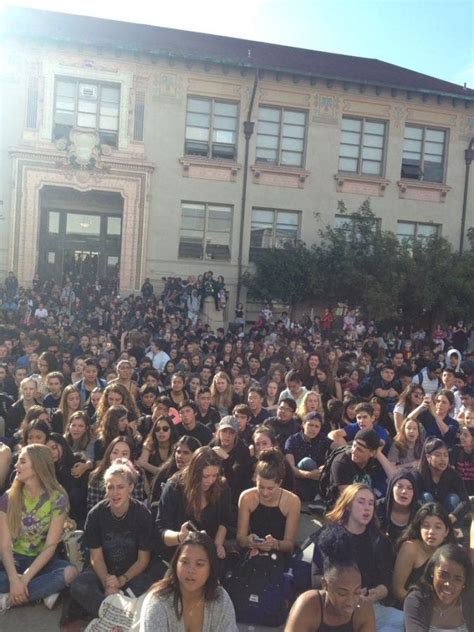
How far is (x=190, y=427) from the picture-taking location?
22.2 ft

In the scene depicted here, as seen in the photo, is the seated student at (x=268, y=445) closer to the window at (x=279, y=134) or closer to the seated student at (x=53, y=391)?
the seated student at (x=53, y=391)

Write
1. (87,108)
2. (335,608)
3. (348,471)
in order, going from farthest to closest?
(87,108)
(348,471)
(335,608)

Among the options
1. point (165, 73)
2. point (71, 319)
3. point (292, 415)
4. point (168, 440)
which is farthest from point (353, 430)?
point (165, 73)

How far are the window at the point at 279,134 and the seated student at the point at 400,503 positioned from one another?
64.3 ft

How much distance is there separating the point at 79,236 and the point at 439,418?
1971 cm

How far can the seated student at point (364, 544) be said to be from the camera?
13.7 ft

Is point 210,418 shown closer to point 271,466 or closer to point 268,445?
point 268,445

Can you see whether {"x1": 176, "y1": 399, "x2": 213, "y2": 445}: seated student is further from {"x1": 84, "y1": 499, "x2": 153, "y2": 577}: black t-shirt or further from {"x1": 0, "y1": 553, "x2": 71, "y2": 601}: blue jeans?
{"x1": 0, "y1": 553, "x2": 71, "y2": 601}: blue jeans

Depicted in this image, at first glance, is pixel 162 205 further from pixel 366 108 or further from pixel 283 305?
pixel 366 108

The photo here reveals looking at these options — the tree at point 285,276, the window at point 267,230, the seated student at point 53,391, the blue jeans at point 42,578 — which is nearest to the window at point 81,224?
the window at point 267,230

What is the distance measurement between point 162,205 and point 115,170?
6.85ft

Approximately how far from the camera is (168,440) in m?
6.38

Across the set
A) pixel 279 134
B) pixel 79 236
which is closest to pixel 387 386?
pixel 279 134

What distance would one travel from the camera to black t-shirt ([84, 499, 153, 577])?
449 cm
